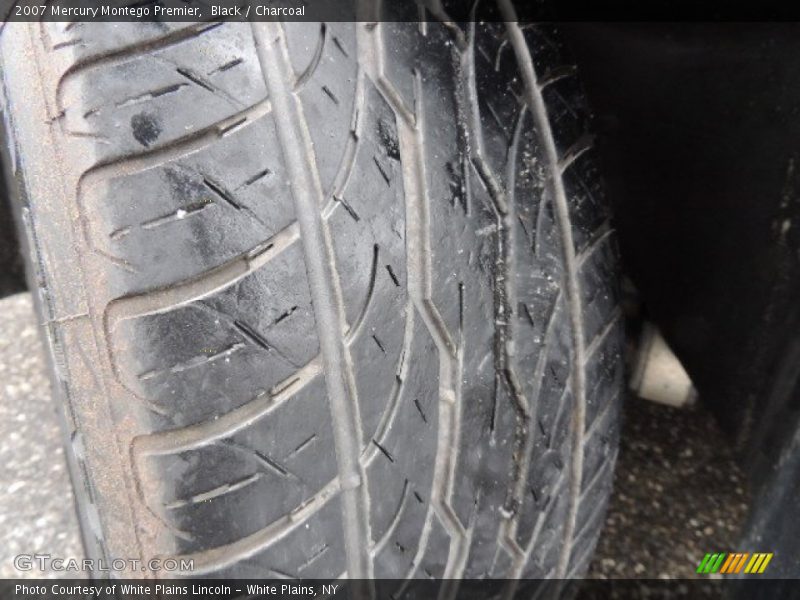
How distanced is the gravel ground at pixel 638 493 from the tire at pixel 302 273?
1.83ft

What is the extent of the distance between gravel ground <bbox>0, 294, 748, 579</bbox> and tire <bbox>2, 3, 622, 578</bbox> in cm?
56

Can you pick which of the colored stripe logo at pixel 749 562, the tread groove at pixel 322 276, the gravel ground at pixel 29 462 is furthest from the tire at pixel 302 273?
the gravel ground at pixel 29 462

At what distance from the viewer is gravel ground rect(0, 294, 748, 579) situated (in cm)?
126

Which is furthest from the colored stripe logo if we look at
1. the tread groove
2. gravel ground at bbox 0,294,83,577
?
gravel ground at bbox 0,294,83,577

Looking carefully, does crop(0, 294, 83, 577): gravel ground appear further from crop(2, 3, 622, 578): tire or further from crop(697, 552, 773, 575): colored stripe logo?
crop(697, 552, 773, 575): colored stripe logo

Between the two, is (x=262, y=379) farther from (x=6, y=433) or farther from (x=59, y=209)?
(x=6, y=433)

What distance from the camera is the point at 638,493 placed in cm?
134

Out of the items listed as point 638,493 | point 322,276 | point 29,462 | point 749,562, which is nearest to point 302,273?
point 322,276

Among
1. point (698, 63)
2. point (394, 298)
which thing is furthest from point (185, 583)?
point (698, 63)

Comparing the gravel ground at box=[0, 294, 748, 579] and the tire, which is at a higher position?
the tire

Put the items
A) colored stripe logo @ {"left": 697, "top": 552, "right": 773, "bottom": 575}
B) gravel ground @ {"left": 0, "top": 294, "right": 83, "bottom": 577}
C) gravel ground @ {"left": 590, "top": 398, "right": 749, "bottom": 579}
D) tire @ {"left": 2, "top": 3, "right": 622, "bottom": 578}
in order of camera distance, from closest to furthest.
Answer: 1. tire @ {"left": 2, "top": 3, "right": 622, "bottom": 578}
2. colored stripe logo @ {"left": 697, "top": 552, "right": 773, "bottom": 575}
3. gravel ground @ {"left": 590, "top": 398, "right": 749, "bottom": 579}
4. gravel ground @ {"left": 0, "top": 294, "right": 83, "bottom": 577}

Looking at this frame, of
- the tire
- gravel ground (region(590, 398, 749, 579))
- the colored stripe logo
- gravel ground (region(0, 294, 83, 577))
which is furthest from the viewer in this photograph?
gravel ground (region(0, 294, 83, 577))

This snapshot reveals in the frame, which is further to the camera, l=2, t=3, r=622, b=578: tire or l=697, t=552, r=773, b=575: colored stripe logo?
l=697, t=552, r=773, b=575: colored stripe logo

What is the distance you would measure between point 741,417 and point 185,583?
0.67 meters
